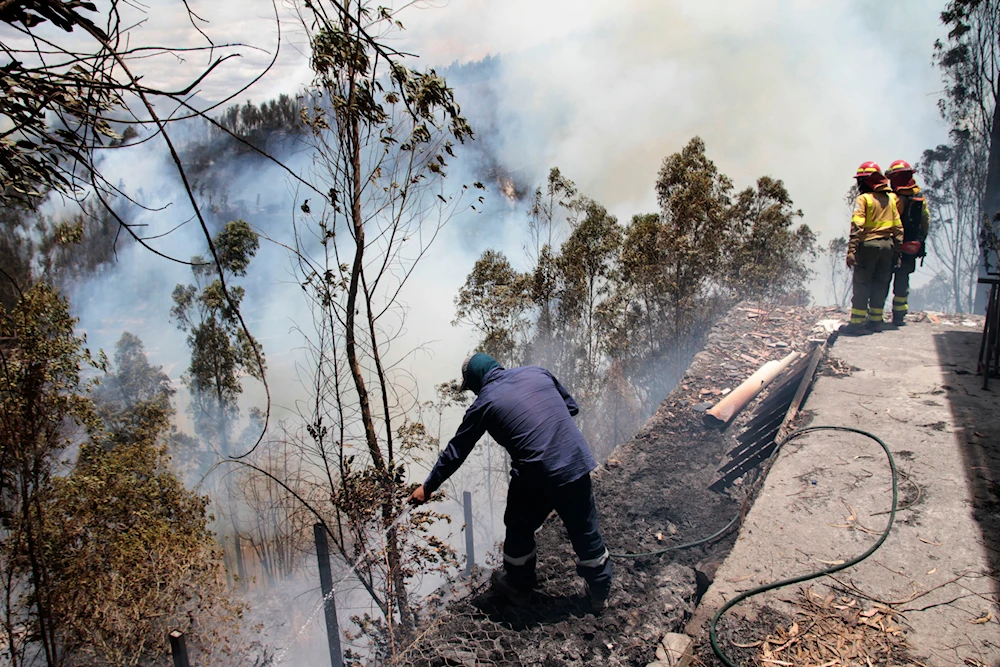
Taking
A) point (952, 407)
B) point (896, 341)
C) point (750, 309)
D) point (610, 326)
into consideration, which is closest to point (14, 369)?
point (952, 407)

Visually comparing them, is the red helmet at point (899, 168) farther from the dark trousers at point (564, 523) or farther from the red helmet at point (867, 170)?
the dark trousers at point (564, 523)

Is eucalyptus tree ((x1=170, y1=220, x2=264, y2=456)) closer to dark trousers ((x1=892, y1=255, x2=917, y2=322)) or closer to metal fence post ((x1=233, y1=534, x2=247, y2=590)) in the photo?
metal fence post ((x1=233, y1=534, x2=247, y2=590))

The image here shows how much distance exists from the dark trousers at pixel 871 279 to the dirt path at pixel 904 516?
1.63 metres

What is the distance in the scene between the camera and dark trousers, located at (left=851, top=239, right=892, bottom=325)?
6121 millimetres

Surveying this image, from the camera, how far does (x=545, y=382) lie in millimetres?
3443

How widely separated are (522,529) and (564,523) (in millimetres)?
240

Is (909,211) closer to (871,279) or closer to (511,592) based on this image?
(871,279)

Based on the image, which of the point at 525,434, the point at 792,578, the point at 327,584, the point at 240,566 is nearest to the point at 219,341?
the point at 240,566

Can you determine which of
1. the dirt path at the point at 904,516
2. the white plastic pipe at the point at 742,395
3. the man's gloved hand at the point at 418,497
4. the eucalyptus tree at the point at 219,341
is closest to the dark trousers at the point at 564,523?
the man's gloved hand at the point at 418,497

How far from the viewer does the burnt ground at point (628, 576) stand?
10.1 ft

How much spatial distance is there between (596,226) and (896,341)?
9759 millimetres

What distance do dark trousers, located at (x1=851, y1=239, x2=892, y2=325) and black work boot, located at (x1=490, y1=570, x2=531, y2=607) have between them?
4.85m

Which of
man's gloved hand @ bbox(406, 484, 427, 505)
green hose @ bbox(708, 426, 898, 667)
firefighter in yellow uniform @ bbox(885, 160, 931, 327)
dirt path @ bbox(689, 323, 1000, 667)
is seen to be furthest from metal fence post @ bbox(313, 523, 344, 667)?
firefighter in yellow uniform @ bbox(885, 160, 931, 327)

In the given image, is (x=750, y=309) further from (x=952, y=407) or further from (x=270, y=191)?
(x=270, y=191)
